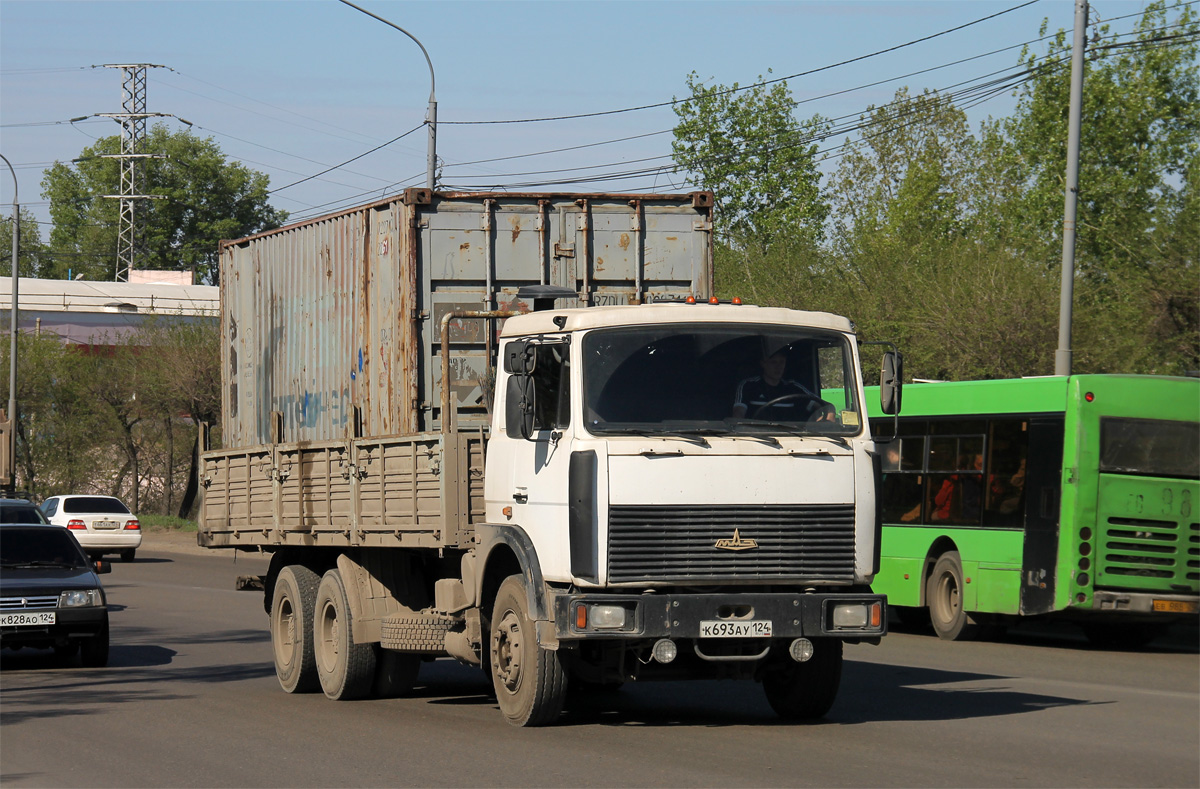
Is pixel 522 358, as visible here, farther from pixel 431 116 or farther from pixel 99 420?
pixel 99 420

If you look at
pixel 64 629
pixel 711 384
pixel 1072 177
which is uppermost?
pixel 1072 177

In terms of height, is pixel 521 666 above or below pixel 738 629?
below

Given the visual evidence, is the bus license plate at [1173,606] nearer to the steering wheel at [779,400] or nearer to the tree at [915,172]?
the steering wheel at [779,400]

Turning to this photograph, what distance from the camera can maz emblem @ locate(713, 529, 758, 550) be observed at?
908cm

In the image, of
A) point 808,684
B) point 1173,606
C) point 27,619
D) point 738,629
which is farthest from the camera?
point 1173,606

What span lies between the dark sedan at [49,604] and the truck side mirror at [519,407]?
7.01m

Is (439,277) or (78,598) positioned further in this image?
(78,598)

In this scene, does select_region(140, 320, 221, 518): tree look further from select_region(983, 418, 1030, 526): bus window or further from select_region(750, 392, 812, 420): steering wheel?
select_region(750, 392, 812, 420): steering wheel

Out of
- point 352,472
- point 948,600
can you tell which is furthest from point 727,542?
point 948,600

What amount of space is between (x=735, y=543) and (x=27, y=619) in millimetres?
8680

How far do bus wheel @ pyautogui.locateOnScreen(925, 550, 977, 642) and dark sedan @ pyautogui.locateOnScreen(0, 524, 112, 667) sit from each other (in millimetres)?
9574

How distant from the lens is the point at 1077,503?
1627 centimetres

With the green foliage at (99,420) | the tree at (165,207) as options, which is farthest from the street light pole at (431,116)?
the tree at (165,207)

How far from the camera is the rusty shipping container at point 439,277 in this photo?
1170cm
